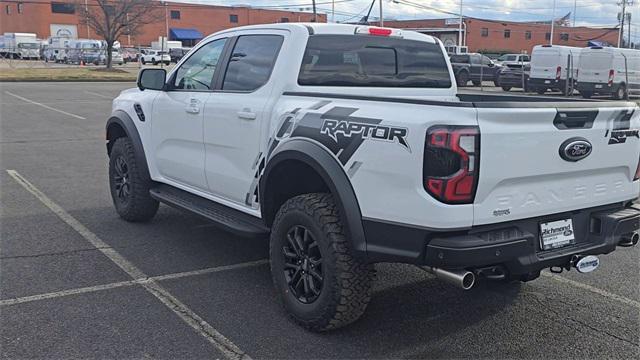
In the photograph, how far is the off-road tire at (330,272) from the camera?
11.6ft

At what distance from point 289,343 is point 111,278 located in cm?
174

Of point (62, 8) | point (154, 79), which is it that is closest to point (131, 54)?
point (62, 8)

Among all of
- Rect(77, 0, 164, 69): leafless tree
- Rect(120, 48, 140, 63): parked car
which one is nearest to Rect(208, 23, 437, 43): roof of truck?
Rect(77, 0, 164, 69): leafless tree

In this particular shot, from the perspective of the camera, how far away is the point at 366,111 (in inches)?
137

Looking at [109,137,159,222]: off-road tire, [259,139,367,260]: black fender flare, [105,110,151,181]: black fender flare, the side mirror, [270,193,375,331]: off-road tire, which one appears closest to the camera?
[259,139,367,260]: black fender flare

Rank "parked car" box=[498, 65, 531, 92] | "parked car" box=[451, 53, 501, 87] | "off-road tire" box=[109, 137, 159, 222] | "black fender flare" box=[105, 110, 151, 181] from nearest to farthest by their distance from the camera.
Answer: "black fender flare" box=[105, 110, 151, 181] → "off-road tire" box=[109, 137, 159, 222] → "parked car" box=[498, 65, 531, 92] → "parked car" box=[451, 53, 501, 87]

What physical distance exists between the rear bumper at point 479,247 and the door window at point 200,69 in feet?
7.81

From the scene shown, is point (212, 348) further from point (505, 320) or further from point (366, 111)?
point (505, 320)

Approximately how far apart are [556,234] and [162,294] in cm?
266

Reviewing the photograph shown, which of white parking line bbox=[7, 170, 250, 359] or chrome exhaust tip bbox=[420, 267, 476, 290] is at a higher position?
chrome exhaust tip bbox=[420, 267, 476, 290]

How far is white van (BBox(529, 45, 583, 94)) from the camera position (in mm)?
26328

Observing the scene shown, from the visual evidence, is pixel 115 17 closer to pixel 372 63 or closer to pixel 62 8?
pixel 62 8

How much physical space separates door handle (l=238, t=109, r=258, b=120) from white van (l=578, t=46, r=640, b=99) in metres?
23.3

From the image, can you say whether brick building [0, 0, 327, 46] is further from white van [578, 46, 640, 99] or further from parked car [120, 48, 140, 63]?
white van [578, 46, 640, 99]
